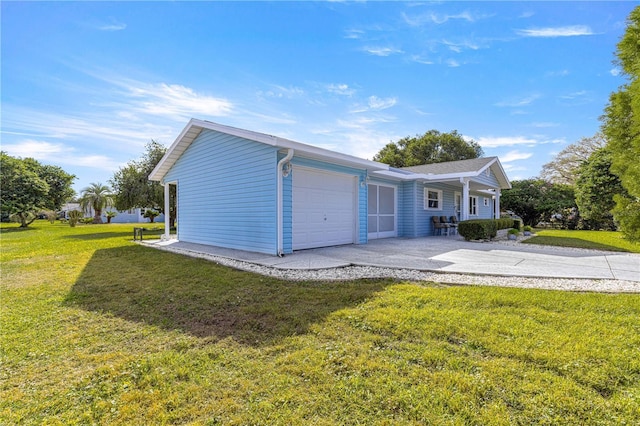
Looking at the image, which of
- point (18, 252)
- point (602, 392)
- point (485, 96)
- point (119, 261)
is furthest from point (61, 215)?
point (602, 392)

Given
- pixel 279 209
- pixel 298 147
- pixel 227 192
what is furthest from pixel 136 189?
pixel 298 147

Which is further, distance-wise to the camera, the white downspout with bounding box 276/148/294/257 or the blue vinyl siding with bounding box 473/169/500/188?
the blue vinyl siding with bounding box 473/169/500/188

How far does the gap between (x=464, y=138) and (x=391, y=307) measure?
34.2m

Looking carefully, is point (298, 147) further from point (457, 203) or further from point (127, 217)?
point (127, 217)

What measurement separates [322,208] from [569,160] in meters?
31.9

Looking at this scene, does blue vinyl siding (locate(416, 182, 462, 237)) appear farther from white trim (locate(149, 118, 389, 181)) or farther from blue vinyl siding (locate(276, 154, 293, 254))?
blue vinyl siding (locate(276, 154, 293, 254))

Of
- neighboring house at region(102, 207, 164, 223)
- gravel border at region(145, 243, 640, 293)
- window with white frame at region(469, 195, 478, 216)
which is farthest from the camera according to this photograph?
neighboring house at region(102, 207, 164, 223)

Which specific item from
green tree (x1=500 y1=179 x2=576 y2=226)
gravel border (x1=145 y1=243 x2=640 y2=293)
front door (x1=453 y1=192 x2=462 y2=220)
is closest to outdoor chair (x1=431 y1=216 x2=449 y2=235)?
front door (x1=453 y1=192 x2=462 y2=220)

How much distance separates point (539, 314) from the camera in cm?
366

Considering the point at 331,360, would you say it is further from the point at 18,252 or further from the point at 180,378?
the point at 18,252

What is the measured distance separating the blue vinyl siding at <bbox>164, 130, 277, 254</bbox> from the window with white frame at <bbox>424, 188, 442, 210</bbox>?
28.5ft

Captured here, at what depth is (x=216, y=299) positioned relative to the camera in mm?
4539

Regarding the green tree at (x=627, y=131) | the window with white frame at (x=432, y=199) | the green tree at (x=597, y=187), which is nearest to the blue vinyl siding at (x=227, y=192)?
the green tree at (x=627, y=131)

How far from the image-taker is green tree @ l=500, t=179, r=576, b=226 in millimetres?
21008
